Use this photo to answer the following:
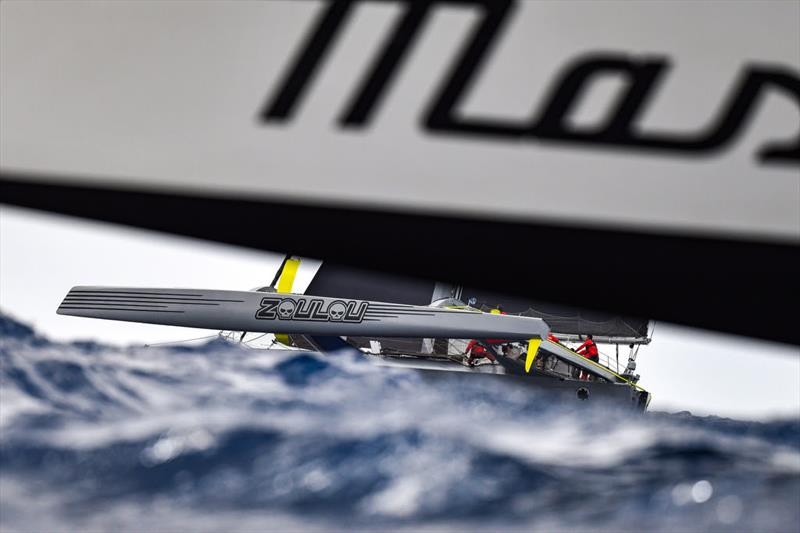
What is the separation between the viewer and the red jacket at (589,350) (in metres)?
4.83

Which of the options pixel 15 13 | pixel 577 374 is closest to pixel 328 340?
pixel 577 374

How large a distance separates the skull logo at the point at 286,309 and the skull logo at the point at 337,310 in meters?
0.21

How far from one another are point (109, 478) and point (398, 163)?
78 centimetres

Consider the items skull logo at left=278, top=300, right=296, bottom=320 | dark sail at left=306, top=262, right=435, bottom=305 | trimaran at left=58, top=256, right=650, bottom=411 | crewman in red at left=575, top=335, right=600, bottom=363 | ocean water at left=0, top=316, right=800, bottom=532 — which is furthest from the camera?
crewman in red at left=575, top=335, right=600, bottom=363

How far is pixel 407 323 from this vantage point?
11.4ft

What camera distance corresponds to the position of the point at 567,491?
1160mm

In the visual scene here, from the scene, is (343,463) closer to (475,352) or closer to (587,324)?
(475,352)

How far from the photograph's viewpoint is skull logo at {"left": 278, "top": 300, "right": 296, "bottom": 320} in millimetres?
3520

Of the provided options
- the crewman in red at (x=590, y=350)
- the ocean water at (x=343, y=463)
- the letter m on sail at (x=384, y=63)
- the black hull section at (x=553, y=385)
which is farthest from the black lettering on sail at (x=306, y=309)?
the letter m on sail at (x=384, y=63)

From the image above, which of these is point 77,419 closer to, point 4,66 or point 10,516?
point 10,516

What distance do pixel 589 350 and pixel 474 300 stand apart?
89 cm

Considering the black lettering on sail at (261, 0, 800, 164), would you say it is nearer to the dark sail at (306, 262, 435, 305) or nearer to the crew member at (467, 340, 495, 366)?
the dark sail at (306, 262, 435, 305)

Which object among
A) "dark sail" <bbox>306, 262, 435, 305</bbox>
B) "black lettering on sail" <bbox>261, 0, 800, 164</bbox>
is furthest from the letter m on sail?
"dark sail" <bbox>306, 262, 435, 305</bbox>

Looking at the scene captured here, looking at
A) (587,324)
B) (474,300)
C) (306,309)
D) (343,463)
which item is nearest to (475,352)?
(474,300)
